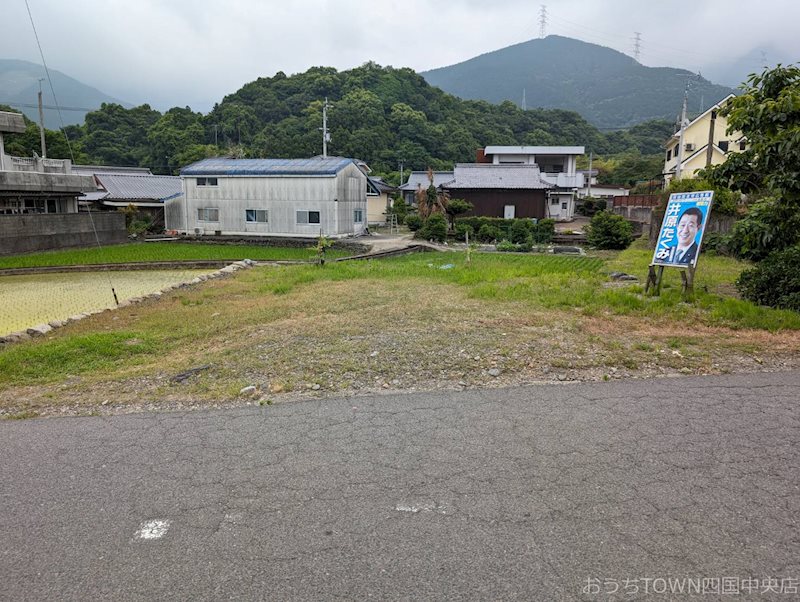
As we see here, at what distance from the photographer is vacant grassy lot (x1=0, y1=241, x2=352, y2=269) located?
21.3 metres

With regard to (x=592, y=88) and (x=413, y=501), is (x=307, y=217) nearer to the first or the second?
(x=413, y=501)

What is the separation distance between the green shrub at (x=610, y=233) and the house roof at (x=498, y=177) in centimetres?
955

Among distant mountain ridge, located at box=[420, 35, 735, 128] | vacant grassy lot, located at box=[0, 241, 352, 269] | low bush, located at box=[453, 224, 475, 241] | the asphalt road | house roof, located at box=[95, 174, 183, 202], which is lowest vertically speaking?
the asphalt road

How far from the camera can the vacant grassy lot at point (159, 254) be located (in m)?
21.3

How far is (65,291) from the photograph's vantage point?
49.4ft

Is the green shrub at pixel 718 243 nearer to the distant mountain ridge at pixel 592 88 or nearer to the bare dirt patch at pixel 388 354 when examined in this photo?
the bare dirt patch at pixel 388 354

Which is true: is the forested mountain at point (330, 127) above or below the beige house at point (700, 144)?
above

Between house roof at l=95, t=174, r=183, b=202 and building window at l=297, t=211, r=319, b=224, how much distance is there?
924 centimetres

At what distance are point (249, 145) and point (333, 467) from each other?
53.8 metres

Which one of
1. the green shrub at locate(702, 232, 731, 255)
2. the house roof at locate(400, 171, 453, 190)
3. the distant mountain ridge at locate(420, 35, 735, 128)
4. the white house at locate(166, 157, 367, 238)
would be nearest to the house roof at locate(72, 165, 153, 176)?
the white house at locate(166, 157, 367, 238)

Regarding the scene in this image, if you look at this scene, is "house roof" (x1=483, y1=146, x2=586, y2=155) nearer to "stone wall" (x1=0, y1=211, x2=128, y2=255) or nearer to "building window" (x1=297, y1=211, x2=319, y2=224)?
"building window" (x1=297, y1=211, x2=319, y2=224)

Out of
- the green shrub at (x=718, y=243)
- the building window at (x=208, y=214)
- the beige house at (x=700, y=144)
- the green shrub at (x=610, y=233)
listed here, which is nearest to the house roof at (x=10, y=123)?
the building window at (x=208, y=214)

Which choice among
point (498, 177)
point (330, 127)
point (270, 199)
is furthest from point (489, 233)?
point (330, 127)

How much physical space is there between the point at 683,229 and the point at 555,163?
4704 cm
